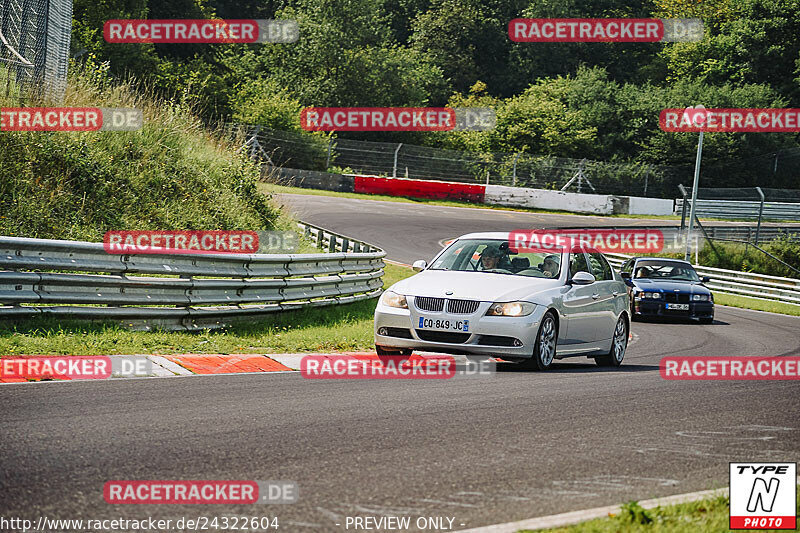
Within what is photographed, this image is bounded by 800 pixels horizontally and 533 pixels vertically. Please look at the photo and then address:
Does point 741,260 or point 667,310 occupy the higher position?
point 741,260

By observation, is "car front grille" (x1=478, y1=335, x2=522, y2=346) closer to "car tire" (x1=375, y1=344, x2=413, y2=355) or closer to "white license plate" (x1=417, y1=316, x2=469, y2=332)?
"white license plate" (x1=417, y1=316, x2=469, y2=332)

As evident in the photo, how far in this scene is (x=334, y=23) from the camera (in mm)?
65812

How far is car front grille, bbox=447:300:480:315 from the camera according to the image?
10.3 m

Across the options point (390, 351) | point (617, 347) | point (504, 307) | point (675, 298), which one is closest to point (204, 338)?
point (390, 351)

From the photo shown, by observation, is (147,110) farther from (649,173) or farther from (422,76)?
(422,76)

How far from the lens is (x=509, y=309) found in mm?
10305

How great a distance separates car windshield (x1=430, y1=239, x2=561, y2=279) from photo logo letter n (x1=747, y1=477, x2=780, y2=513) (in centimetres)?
642

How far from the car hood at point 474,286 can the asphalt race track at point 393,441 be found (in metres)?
0.95

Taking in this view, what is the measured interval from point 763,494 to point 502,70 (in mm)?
81168

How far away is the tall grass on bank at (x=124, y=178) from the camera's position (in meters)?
14.7

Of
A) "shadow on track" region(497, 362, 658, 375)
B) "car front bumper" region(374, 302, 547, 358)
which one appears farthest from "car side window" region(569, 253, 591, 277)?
"car front bumper" region(374, 302, 547, 358)

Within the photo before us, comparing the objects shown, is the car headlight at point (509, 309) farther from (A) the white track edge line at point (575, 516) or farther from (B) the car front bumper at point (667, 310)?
(B) the car front bumper at point (667, 310)

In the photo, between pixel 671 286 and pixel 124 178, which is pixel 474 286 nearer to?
pixel 124 178

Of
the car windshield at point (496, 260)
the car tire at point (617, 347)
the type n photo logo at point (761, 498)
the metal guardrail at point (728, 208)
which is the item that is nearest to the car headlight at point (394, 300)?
the car windshield at point (496, 260)
